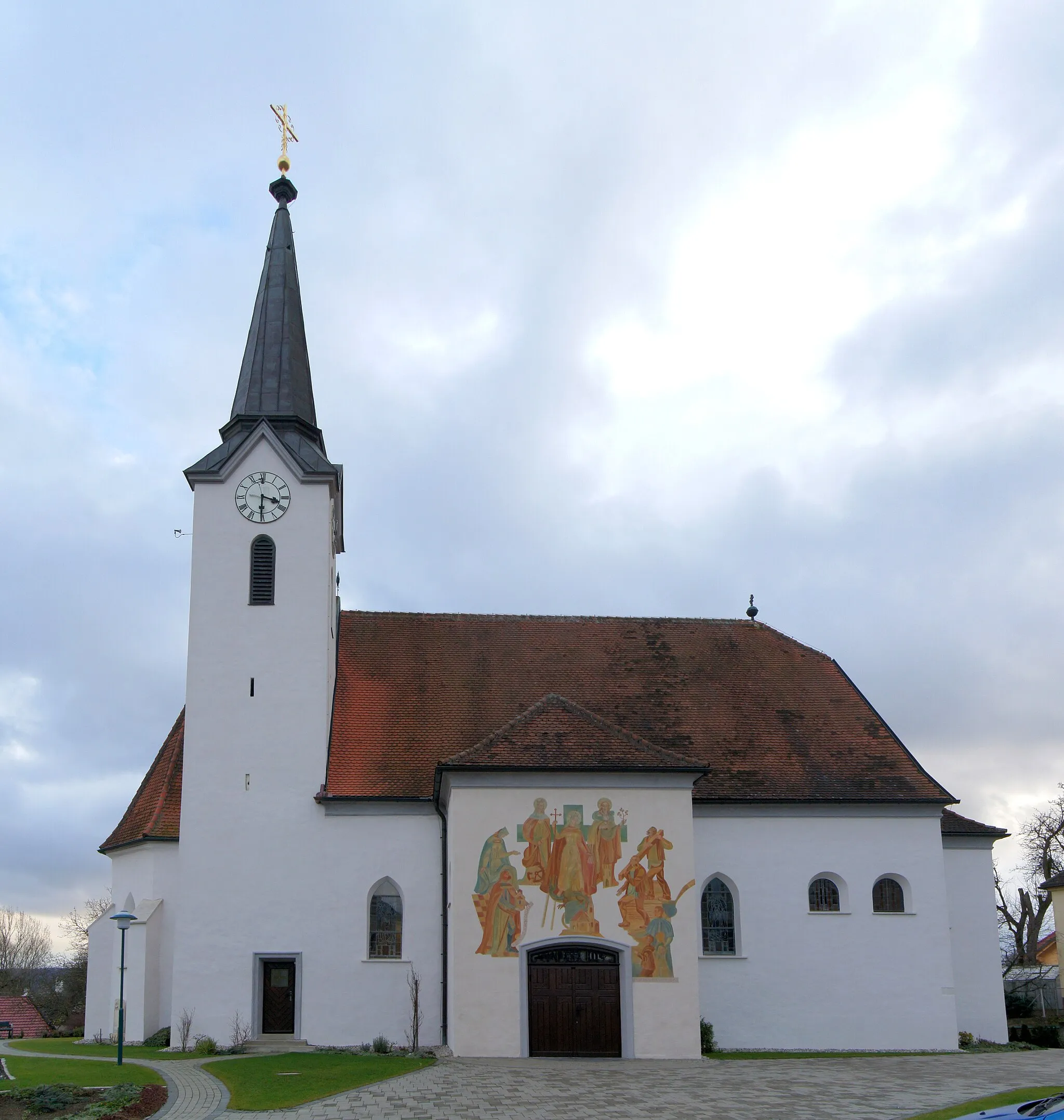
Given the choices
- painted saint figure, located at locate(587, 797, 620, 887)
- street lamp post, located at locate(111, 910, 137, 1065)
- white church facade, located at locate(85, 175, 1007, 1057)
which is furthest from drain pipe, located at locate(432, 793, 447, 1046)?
street lamp post, located at locate(111, 910, 137, 1065)

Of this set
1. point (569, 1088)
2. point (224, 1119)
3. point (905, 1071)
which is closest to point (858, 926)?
point (905, 1071)

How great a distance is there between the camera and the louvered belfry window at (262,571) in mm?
28297

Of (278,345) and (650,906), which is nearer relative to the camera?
(650,906)

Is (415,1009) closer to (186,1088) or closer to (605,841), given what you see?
(605,841)

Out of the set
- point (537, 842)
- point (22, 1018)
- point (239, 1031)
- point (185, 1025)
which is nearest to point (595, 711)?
point (537, 842)

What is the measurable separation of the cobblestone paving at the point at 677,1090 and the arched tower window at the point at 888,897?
13.5ft

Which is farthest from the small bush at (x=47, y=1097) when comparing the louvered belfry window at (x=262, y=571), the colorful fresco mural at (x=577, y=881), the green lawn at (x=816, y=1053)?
the green lawn at (x=816, y=1053)

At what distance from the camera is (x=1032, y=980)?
36875 millimetres

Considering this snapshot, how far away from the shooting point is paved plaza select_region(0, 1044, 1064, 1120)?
16.2 m

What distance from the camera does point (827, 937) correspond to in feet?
87.7

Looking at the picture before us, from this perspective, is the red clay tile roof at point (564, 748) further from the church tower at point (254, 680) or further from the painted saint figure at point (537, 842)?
the church tower at point (254, 680)

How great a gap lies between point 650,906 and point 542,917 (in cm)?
233

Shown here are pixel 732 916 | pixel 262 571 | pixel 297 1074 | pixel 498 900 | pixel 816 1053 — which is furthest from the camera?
pixel 262 571

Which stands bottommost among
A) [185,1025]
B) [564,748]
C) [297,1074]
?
[297,1074]
